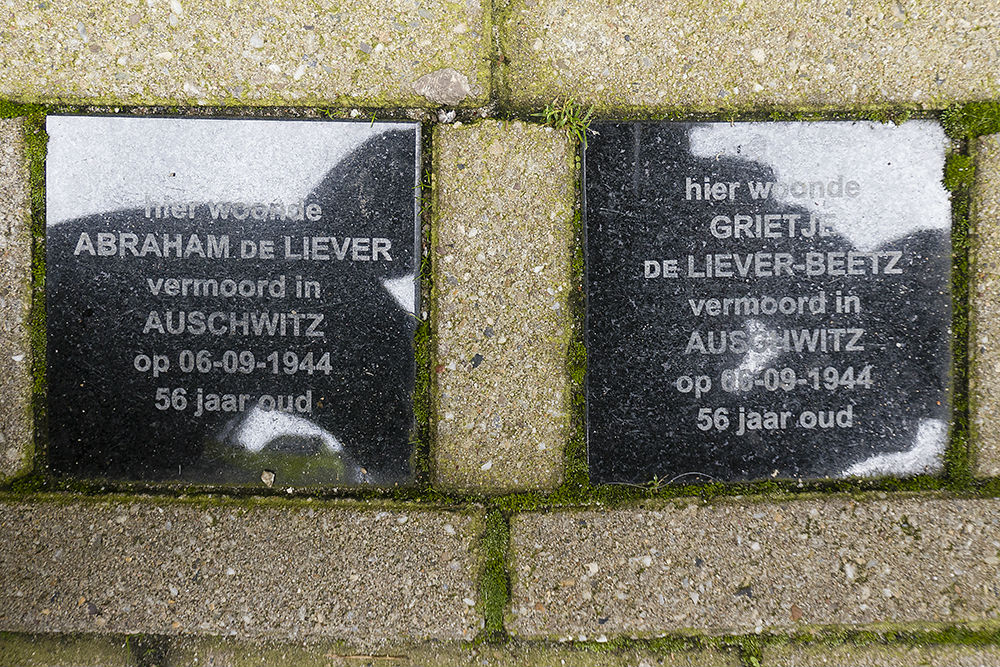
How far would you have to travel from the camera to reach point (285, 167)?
6.64 feet

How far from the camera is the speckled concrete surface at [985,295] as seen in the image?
204 cm

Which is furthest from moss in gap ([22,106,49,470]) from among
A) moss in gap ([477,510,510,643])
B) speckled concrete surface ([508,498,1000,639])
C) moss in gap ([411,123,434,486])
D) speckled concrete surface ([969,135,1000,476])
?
speckled concrete surface ([969,135,1000,476])

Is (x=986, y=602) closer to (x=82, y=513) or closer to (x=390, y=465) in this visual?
(x=390, y=465)

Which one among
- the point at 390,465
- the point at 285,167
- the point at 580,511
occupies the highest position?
the point at 285,167

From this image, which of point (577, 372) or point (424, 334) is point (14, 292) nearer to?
point (424, 334)

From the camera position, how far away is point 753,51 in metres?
2.05

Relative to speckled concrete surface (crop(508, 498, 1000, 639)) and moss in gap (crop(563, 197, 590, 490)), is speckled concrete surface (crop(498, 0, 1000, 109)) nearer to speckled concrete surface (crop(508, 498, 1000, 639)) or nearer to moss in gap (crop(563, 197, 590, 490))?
moss in gap (crop(563, 197, 590, 490))

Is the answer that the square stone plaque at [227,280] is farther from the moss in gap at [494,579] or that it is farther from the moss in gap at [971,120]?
the moss in gap at [971,120]

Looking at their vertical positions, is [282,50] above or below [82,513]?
above

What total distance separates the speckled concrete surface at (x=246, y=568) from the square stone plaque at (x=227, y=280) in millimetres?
256

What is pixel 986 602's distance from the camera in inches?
80.9

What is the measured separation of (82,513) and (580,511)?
63.9 inches

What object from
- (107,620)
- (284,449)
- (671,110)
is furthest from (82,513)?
(671,110)

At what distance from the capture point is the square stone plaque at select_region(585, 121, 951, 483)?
2.02m
